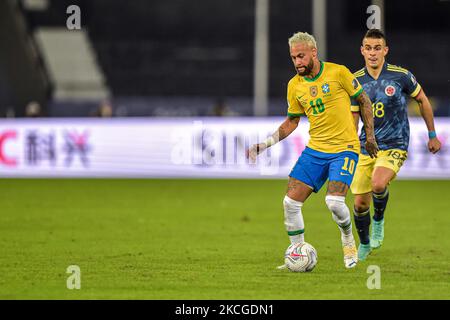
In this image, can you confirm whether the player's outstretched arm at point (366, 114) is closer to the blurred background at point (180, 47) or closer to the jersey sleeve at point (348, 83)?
the jersey sleeve at point (348, 83)

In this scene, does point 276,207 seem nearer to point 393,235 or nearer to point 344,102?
point 393,235

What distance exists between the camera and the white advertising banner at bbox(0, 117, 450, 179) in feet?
75.1

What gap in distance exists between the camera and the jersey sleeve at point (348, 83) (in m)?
9.82

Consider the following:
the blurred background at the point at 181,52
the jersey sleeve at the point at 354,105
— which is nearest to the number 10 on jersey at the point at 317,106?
the jersey sleeve at the point at 354,105

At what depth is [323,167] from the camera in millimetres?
9961

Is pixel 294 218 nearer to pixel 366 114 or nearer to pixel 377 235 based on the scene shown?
pixel 366 114

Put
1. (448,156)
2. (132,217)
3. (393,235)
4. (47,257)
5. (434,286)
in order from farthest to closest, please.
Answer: (448,156) < (132,217) < (393,235) < (47,257) < (434,286)

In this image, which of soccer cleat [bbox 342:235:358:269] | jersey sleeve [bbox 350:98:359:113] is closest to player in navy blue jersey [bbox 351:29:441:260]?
jersey sleeve [bbox 350:98:359:113]

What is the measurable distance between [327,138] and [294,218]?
2.62 feet

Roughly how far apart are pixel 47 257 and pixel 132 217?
470cm

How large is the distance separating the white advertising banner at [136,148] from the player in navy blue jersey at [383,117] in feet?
37.9

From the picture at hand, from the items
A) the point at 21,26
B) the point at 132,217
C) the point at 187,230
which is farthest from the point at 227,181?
the point at 21,26

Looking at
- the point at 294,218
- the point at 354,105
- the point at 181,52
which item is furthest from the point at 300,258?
the point at 181,52

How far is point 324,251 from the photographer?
11.7 meters
